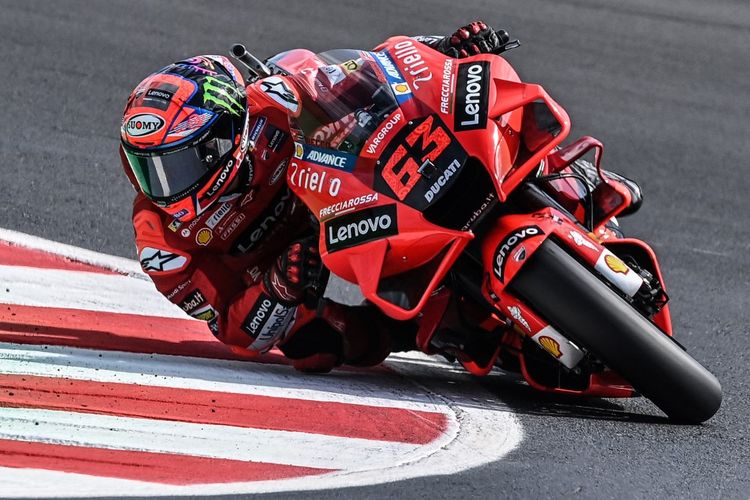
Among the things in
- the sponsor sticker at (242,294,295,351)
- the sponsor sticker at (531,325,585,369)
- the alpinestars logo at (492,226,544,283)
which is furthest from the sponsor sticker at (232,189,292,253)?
the sponsor sticker at (531,325,585,369)

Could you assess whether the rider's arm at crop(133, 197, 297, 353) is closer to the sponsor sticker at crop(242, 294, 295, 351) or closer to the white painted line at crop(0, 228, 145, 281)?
the sponsor sticker at crop(242, 294, 295, 351)

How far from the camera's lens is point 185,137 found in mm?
4867

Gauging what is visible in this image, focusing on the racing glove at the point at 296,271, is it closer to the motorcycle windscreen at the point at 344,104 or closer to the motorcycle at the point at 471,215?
the motorcycle at the point at 471,215

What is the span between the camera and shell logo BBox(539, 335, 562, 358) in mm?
4582

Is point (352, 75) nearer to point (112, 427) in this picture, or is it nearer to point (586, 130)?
point (112, 427)

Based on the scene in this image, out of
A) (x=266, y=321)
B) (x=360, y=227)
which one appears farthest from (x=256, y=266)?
(x=360, y=227)

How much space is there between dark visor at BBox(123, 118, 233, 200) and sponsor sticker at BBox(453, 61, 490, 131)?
40.5 inches

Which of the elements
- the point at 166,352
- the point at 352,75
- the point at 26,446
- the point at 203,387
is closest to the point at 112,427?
the point at 26,446

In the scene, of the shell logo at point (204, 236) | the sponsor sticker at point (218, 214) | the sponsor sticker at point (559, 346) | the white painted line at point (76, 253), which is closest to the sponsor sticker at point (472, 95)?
the sponsor sticker at point (559, 346)

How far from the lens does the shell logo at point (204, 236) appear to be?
A: 5.45m

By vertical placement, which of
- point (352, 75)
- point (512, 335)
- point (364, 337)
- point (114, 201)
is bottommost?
point (114, 201)

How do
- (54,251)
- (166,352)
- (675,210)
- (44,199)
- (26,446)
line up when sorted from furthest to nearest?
(675,210), (44,199), (54,251), (166,352), (26,446)

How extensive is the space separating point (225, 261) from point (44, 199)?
2102 millimetres

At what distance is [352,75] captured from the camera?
4805 mm
